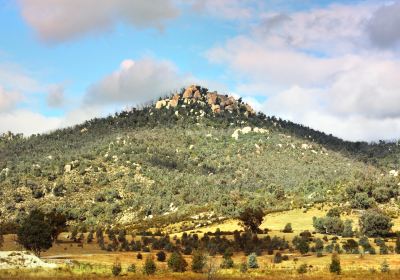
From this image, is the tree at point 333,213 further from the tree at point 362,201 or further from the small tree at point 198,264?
the small tree at point 198,264

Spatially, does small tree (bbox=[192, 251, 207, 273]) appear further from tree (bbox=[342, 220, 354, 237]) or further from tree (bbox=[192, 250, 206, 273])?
tree (bbox=[342, 220, 354, 237])

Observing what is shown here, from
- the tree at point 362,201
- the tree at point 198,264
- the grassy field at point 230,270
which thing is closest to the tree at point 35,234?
the grassy field at point 230,270

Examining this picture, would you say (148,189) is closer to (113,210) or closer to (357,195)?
(113,210)

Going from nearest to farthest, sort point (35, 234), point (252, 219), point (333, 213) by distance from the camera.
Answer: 1. point (35, 234)
2. point (252, 219)
3. point (333, 213)

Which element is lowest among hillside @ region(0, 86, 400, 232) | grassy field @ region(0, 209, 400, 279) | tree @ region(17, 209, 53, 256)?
grassy field @ region(0, 209, 400, 279)

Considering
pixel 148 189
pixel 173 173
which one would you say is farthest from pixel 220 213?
pixel 173 173

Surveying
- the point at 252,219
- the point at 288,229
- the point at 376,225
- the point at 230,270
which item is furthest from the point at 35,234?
the point at 376,225

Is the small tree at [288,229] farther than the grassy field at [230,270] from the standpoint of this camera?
Yes

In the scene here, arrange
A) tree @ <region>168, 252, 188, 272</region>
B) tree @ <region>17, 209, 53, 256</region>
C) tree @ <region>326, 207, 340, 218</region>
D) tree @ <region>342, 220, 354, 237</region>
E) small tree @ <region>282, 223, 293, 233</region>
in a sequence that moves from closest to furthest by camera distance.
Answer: tree @ <region>168, 252, 188, 272</region> < tree @ <region>17, 209, 53, 256</region> < tree @ <region>342, 220, 354, 237</region> < small tree @ <region>282, 223, 293, 233</region> < tree @ <region>326, 207, 340, 218</region>

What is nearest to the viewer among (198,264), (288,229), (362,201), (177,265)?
(198,264)

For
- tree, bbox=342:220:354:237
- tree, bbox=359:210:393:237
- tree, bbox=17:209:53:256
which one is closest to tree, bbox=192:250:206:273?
tree, bbox=17:209:53:256

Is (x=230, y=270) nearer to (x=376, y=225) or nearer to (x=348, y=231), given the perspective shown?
(x=348, y=231)

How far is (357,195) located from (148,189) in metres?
73.4

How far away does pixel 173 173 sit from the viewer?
180 m
